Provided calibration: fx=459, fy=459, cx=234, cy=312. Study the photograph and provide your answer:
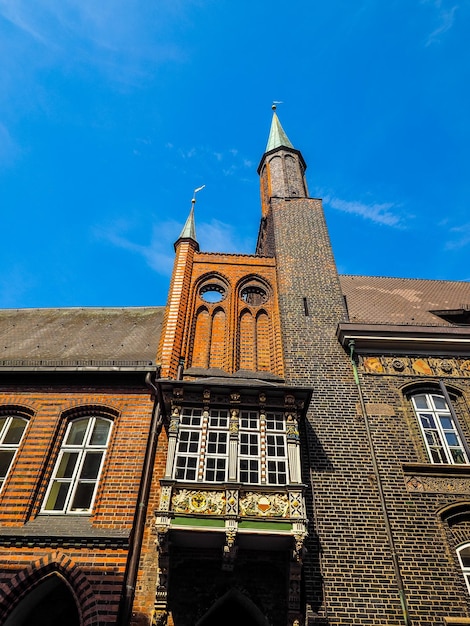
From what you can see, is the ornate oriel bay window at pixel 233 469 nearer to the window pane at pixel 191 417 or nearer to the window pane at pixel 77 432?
the window pane at pixel 191 417

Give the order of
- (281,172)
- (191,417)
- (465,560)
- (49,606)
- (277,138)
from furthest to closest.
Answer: (277,138) → (281,172) → (191,417) → (465,560) → (49,606)

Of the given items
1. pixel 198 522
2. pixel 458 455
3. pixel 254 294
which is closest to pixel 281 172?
pixel 254 294

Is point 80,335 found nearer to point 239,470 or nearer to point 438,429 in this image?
point 239,470

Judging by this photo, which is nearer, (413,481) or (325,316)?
(413,481)

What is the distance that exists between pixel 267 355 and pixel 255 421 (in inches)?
135

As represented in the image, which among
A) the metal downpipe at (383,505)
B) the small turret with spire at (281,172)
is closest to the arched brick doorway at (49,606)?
the metal downpipe at (383,505)

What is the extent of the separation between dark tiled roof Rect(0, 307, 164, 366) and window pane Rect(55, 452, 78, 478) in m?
2.45

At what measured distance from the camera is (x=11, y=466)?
9.96m

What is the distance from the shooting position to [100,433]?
1071 centimetres

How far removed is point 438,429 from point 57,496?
874cm

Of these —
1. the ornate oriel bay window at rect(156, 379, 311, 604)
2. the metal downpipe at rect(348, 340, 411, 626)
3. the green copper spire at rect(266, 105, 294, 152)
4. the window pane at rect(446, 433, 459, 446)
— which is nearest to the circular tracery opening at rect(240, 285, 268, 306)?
the metal downpipe at rect(348, 340, 411, 626)

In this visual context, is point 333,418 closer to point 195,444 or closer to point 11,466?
point 195,444

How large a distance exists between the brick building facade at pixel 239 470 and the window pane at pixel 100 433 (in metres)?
0.03

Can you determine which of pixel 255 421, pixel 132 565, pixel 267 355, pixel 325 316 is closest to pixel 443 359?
pixel 325 316
